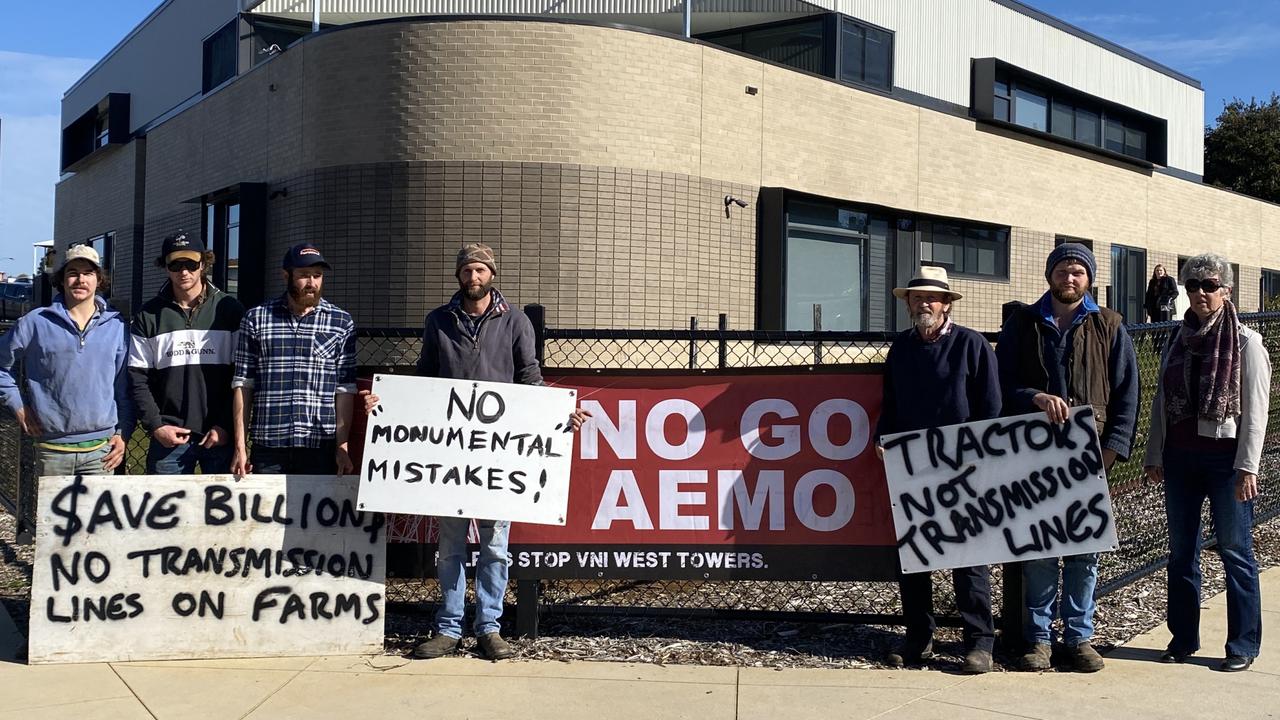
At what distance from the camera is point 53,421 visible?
5.14 m

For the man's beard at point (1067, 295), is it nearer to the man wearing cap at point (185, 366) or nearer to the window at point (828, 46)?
the man wearing cap at point (185, 366)

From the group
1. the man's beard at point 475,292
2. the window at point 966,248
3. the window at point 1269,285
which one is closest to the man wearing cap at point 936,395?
the man's beard at point 475,292

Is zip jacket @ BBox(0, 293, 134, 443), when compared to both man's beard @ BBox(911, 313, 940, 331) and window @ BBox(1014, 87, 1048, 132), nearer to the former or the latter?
man's beard @ BBox(911, 313, 940, 331)

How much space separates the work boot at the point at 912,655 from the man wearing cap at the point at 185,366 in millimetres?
3367

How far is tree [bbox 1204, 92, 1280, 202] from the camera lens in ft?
120

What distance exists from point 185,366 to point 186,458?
1.53 ft

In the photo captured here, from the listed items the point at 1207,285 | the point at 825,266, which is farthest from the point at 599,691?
the point at 825,266

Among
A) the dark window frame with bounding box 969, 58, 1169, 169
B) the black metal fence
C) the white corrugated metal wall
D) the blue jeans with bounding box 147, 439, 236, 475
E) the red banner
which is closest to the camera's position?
the blue jeans with bounding box 147, 439, 236, 475

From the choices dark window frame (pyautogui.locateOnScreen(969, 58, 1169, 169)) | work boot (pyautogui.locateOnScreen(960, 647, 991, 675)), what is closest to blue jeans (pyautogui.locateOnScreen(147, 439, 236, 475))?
work boot (pyautogui.locateOnScreen(960, 647, 991, 675))

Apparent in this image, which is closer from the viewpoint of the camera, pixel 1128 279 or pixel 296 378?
pixel 296 378

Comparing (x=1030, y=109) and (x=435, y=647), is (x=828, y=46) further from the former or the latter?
(x=435, y=647)

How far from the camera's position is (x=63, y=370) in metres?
5.10

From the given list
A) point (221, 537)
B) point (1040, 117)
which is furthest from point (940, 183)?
point (221, 537)

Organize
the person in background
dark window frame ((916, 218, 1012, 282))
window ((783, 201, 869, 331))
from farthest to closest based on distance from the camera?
the person in background < dark window frame ((916, 218, 1012, 282)) < window ((783, 201, 869, 331))
